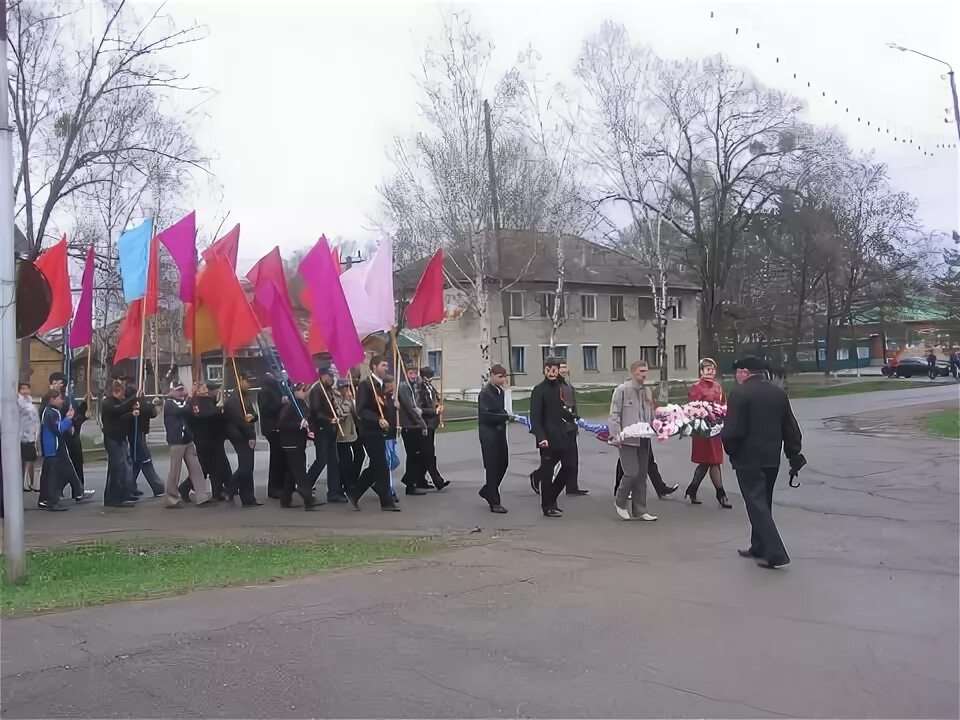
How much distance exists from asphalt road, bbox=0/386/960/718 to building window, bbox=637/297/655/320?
42796 millimetres

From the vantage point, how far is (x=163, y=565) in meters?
7.40

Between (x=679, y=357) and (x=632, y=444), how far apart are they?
45366 millimetres

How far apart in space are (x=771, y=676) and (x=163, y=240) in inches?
346

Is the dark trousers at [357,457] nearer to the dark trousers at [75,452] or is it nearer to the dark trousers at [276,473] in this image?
the dark trousers at [276,473]

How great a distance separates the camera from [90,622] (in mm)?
5590

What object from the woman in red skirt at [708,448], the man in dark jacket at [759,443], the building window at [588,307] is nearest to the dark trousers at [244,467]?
the woman in red skirt at [708,448]

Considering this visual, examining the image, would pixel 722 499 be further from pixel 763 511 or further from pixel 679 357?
pixel 679 357

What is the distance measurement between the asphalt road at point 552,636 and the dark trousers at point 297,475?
1.50m

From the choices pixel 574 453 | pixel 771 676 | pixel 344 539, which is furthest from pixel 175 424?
pixel 771 676

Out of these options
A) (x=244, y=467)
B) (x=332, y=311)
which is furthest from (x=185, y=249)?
(x=244, y=467)

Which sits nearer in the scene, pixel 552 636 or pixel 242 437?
pixel 552 636

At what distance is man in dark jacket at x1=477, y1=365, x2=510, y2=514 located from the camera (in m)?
9.81

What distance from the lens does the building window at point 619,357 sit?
49.8 m

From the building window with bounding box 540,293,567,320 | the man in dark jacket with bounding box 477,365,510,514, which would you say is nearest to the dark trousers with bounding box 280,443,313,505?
the man in dark jacket with bounding box 477,365,510,514
